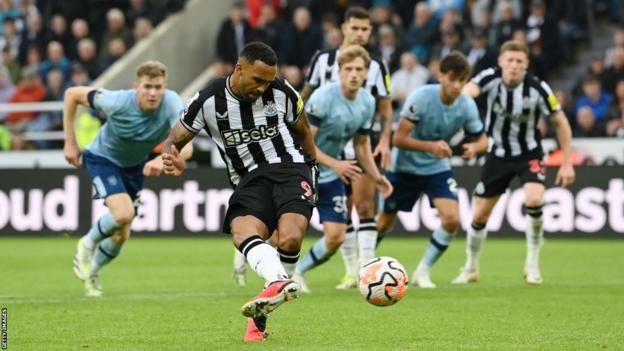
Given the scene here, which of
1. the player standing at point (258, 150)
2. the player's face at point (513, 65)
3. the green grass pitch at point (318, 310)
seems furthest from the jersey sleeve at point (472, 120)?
the player standing at point (258, 150)

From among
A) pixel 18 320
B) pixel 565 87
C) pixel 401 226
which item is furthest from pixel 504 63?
pixel 565 87

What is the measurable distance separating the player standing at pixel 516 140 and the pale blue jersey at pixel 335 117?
128 centimetres

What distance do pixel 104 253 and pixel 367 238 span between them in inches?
102


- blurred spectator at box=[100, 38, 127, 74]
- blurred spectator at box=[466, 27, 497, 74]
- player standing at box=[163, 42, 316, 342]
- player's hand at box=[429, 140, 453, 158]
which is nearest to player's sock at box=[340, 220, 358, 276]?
player's hand at box=[429, 140, 453, 158]

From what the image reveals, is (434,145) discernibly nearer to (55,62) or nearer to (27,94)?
(27,94)

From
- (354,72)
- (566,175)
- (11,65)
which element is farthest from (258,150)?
(11,65)

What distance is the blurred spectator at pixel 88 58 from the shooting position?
25844 mm

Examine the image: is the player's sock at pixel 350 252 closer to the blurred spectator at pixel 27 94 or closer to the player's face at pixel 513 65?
the player's face at pixel 513 65

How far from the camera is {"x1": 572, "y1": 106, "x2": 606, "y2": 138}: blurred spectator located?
20750mm

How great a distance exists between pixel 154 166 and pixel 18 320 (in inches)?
64.9

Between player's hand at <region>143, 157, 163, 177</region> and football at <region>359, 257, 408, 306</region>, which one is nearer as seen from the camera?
football at <region>359, 257, 408, 306</region>

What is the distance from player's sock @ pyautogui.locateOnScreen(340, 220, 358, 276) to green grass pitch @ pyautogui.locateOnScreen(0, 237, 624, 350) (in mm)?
271

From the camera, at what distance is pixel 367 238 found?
13.1 m

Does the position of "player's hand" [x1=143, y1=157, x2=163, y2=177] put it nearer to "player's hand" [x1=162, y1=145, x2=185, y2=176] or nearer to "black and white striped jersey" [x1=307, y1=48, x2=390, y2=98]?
"player's hand" [x1=162, y1=145, x2=185, y2=176]
